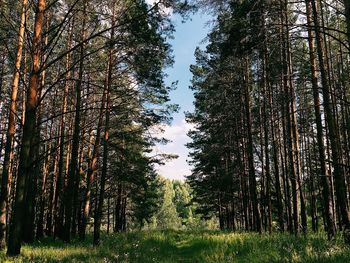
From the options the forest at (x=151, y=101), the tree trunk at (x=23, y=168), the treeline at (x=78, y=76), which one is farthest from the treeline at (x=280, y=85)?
the tree trunk at (x=23, y=168)

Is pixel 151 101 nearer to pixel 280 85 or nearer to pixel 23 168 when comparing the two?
pixel 280 85

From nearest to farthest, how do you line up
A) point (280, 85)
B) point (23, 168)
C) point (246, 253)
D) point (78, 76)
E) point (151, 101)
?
point (23, 168) < point (246, 253) < point (78, 76) < point (151, 101) < point (280, 85)

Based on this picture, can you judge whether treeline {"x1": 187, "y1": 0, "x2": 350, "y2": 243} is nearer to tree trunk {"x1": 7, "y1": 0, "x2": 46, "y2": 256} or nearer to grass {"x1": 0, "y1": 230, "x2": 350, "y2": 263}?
grass {"x1": 0, "y1": 230, "x2": 350, "y2": 263}

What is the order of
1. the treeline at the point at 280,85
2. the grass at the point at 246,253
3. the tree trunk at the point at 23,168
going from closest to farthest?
the grass at the point at 246,253
the tree trunk at the point at 23,168
the treeline at the point at 280,85

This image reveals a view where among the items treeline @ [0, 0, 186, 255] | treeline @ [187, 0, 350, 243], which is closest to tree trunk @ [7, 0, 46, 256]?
treeline @ [0, 0, 186, 255]

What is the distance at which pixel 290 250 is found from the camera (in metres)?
7.66

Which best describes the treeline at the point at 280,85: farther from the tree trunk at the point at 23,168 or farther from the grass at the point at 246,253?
the tree trunk at the point at 23,168

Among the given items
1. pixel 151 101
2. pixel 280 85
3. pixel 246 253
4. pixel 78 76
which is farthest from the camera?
pixel 280 85

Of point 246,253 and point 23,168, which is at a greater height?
point 23,168

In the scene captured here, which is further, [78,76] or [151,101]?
[151,101]

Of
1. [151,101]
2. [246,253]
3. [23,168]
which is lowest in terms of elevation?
[246,253]

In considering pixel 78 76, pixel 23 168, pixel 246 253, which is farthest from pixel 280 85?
pixel 23 168

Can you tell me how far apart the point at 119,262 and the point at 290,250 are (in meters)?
4.18

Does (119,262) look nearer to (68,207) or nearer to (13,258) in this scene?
(13,258)
